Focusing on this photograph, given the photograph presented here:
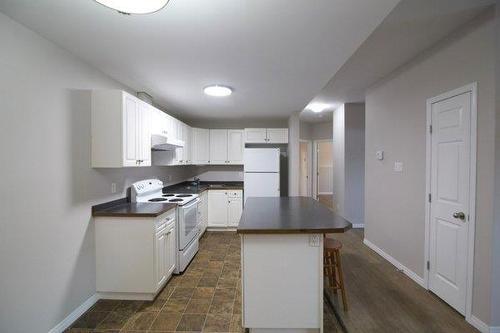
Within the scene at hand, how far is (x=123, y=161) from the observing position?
2.36m

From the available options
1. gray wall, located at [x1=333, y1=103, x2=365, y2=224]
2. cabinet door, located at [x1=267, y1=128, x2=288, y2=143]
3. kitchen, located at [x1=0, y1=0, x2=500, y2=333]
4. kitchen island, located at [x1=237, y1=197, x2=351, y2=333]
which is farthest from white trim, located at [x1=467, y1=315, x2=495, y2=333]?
cabinet door, located at [x1=267, y1=128, x2=288, y2=143]

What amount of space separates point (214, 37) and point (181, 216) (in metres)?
2.22

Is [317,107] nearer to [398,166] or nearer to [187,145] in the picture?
[398,166]

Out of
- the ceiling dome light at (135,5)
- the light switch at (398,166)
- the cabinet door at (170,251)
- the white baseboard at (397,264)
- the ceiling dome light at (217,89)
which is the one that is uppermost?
the ceiling dome light at (217,89)

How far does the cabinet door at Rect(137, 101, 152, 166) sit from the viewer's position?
2.70 m

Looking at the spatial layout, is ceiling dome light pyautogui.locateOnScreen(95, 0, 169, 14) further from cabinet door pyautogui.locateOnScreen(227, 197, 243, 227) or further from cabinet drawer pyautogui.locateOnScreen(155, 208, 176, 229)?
cabinet door pyautogui.locateOnScreen(227, 197, 243, 227)

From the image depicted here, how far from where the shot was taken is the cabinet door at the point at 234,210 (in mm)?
4797

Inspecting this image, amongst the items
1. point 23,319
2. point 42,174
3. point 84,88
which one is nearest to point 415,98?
point 84,88

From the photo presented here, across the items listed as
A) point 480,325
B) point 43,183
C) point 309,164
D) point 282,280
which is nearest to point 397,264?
point 480,325

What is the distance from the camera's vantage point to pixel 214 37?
6.01 feet

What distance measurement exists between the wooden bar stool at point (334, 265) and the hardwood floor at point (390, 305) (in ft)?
0.59

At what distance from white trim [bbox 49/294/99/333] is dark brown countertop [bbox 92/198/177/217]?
33.3 inches

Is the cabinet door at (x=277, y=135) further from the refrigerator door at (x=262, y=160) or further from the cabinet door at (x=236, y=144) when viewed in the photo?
the cabinet door at (x=236, y=144)

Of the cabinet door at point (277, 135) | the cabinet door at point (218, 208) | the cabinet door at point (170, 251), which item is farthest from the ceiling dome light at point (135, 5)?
the cabinet door at point (277, 135)
